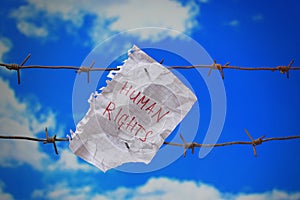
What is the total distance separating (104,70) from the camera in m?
0.87

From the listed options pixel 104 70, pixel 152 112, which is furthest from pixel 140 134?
pixel 104 70

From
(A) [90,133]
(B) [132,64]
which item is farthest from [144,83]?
(A) [90,133]

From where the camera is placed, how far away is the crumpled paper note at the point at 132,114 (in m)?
0.86

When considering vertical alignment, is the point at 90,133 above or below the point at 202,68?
below

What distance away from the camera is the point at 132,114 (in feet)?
2.85

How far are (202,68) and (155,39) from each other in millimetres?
134

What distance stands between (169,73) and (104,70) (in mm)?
138

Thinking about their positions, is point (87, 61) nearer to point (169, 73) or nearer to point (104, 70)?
point (104, 70)

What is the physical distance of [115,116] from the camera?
859 mm

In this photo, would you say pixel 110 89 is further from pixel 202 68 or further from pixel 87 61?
pixel 202 68

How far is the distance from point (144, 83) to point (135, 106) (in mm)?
52

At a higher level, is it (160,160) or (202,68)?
(202,68)

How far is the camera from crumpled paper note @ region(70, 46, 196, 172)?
86 centimetres

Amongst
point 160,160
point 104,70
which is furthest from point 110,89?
point 160,160
